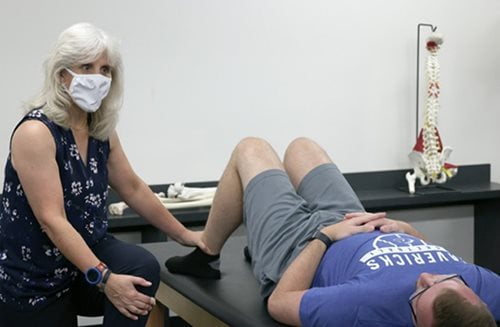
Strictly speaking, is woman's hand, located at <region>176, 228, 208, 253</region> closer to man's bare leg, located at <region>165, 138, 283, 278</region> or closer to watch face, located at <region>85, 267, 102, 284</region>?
man's bare leg, located at <region>165, 138, 283, 278</region>

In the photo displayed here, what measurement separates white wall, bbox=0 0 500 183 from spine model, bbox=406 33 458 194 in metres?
0.14

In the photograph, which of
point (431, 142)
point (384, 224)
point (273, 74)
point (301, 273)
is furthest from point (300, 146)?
point (431, 142)

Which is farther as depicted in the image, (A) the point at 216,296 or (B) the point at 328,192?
(B) the point at 328,192

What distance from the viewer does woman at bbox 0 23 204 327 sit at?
1.93 m

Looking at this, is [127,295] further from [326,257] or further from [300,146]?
[300,146]

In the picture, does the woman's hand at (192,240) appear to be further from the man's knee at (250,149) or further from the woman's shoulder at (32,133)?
the woman's shoulder at (32,133)

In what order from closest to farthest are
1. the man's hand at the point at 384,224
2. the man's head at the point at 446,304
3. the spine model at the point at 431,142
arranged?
the man's head at the point at 446,304 → the man's hand at the point at 384,224 → the spine model at the point at 431,142

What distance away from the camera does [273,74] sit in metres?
3.74

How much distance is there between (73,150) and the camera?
6.66 feet

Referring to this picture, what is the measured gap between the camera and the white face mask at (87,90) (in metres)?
2.02

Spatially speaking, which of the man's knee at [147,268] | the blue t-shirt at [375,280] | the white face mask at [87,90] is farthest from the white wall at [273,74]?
the blue t-shirt at [375,280]

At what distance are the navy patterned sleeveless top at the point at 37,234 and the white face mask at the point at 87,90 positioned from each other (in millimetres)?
90

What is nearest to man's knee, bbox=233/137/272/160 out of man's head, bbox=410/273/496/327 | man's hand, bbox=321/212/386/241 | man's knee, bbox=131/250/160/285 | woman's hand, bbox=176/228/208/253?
woman's hand, bbox=176/228/208/253

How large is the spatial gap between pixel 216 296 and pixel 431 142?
6.52 ft
